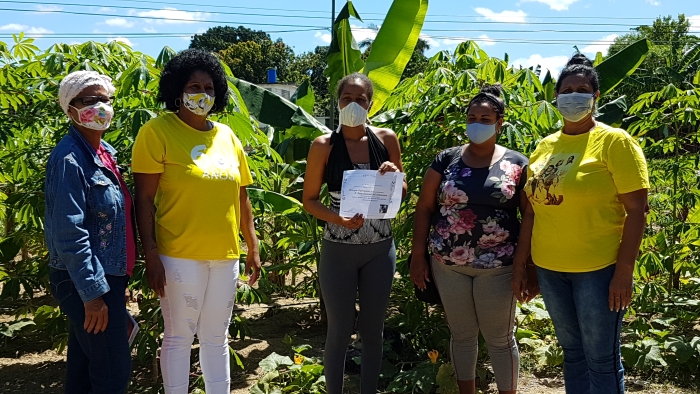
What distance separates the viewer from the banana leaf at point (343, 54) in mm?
5422

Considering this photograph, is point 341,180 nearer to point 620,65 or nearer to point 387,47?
point 387,47

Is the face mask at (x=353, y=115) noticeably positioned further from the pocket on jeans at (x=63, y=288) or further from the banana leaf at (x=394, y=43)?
the banana leaf at (x=394, y=43)

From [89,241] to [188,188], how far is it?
50 centimetres

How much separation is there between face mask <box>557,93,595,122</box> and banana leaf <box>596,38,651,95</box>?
9.97 feet

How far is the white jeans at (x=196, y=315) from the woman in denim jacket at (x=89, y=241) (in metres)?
0.25

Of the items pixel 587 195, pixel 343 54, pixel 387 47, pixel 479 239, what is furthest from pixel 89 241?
pixel 387 47

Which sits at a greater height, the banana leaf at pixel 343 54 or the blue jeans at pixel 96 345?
the banana leaf at pixel 343 54

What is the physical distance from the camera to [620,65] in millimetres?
5602

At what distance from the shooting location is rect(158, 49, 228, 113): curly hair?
113 inches

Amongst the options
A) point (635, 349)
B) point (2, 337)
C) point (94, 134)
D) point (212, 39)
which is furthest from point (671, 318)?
point (212, 39)

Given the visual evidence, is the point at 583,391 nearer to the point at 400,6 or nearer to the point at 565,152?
the point at 565,152

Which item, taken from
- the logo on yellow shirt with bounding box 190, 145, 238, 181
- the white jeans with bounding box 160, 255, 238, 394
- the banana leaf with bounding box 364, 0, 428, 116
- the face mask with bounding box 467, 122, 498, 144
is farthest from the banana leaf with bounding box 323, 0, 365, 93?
the white jeans with bounding box 160, 255, 238, 394

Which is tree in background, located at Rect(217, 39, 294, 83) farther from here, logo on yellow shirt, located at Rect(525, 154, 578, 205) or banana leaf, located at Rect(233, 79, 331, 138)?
logo on yellow shirt, located at Rect(525, 154, 578, 205)

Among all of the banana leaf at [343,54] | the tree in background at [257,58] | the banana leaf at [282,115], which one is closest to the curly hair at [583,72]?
the banana leaf at [282,115]
